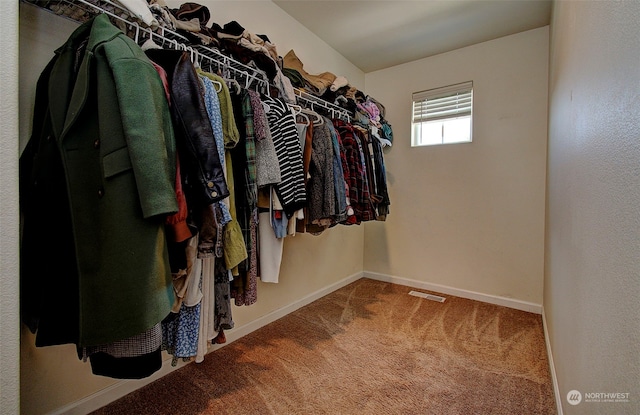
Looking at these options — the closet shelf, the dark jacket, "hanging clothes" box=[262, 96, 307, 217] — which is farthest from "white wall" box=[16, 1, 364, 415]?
"hanging clothes" box=[262, 96, 307, 217]

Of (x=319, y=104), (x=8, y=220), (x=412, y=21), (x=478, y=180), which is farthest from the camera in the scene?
(x=478, y=180)

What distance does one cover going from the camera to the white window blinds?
9.62 feet

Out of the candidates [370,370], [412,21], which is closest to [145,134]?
[370,370]

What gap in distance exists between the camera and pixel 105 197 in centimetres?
83

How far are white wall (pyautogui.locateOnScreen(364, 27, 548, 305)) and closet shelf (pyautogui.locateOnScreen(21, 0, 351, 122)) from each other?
195 centimetres

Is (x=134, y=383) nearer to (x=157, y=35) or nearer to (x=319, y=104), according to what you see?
(x=157, y=35)

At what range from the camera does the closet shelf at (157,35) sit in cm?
112

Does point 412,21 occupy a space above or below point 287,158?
above

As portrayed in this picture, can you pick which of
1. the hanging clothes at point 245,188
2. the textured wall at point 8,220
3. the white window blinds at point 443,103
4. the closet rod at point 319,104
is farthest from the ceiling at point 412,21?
the textured wall at point 8,220

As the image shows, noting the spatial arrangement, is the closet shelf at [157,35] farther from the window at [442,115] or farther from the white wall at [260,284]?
the window at [442,115]

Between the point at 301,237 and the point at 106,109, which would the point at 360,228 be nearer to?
the point at 301,237

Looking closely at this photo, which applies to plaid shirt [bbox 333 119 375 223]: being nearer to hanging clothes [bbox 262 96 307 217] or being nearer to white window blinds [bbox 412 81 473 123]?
hanging clothes [bbox 262 96 307 217]

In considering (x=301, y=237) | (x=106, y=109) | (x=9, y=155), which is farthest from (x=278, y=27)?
(x=9, y=155)

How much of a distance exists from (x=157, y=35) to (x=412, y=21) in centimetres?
209
